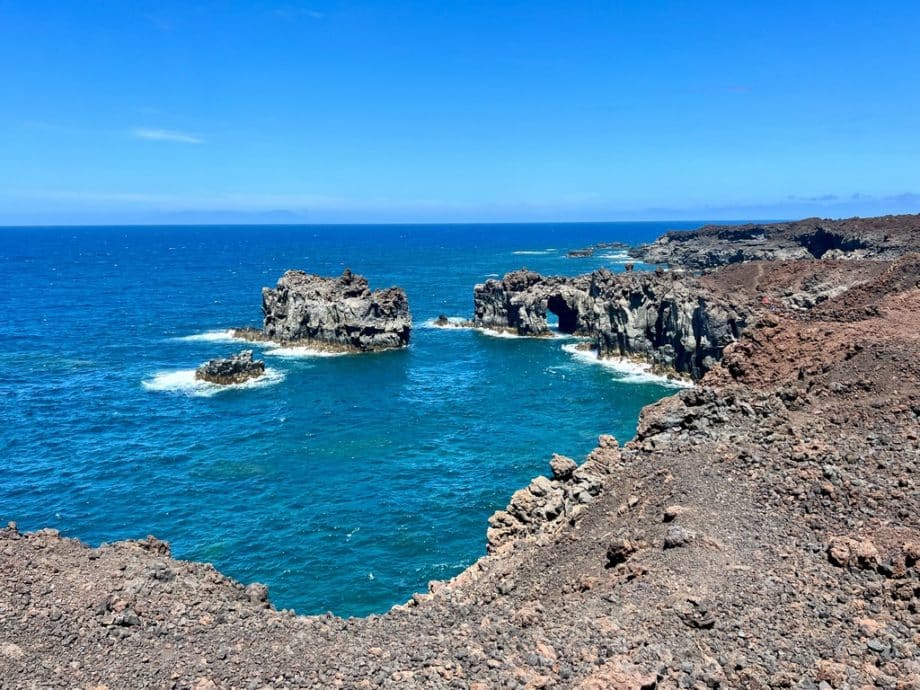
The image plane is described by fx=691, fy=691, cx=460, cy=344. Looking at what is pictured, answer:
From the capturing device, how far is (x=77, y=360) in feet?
297

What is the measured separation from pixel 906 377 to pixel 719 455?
361 inches

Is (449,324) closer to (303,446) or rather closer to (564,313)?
(564,313)

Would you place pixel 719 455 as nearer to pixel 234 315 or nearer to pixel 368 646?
pixel 368 646

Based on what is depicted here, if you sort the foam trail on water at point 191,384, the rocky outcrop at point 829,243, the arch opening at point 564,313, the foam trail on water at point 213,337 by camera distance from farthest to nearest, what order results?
the rocky outcrop at point 829,243 < the arch opening at point 564,313 < the foam trail on water at point 213,337 < the foam trail on water at point 191,384

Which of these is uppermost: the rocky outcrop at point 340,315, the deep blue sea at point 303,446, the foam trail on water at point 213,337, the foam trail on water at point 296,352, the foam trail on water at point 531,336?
the rocky outcrop at point 340,315

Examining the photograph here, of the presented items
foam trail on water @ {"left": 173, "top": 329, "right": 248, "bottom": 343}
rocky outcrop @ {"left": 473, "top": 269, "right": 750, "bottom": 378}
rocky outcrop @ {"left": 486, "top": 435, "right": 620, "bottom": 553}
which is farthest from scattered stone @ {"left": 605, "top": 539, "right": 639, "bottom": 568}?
foam trail on water @ {"left": 173, "top": 329, "right": 248, "bottom": 343}

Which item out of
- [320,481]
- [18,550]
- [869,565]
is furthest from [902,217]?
[18,550]

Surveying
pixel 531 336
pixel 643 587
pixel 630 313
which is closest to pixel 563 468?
pixel 643 587

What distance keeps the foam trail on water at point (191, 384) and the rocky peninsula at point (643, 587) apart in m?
52.4

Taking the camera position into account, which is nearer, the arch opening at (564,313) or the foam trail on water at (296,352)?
the foam trail on water at (296,352)

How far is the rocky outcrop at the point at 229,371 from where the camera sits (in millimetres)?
78312

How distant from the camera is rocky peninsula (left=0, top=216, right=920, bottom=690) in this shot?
16.3 meters

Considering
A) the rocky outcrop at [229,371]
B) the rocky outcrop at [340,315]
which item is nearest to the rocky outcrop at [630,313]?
the rocky outcrop at [340,315]

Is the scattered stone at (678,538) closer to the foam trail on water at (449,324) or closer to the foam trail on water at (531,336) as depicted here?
the foam trail on water at (531,336)
